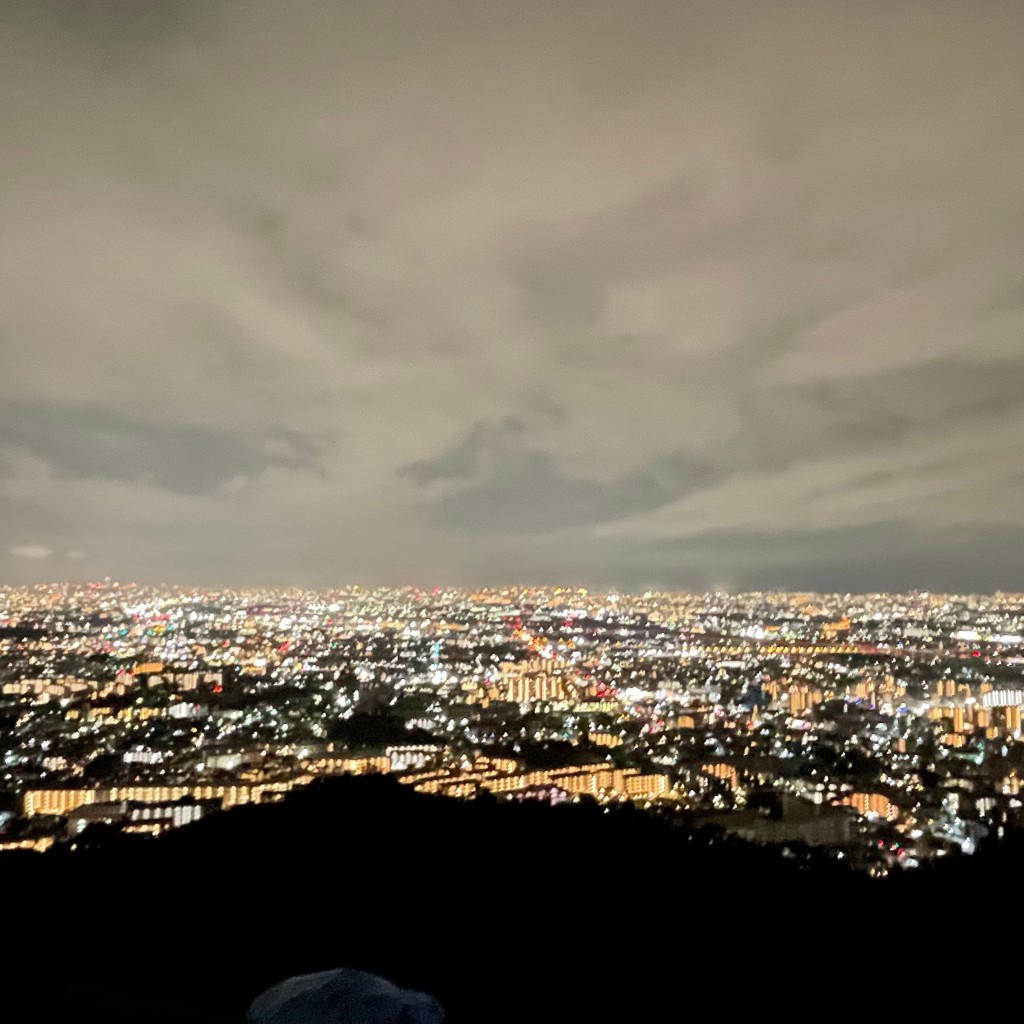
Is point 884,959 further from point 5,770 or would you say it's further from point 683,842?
point 5,770

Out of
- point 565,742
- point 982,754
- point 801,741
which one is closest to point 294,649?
point 565,742

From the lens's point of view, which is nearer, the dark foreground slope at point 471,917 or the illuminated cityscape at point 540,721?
the dark foreground slope at point 471,917

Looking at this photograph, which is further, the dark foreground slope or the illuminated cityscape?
the illuminated cityscape

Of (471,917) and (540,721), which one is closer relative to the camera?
(471,917)

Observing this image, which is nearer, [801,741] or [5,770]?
[5,770]
